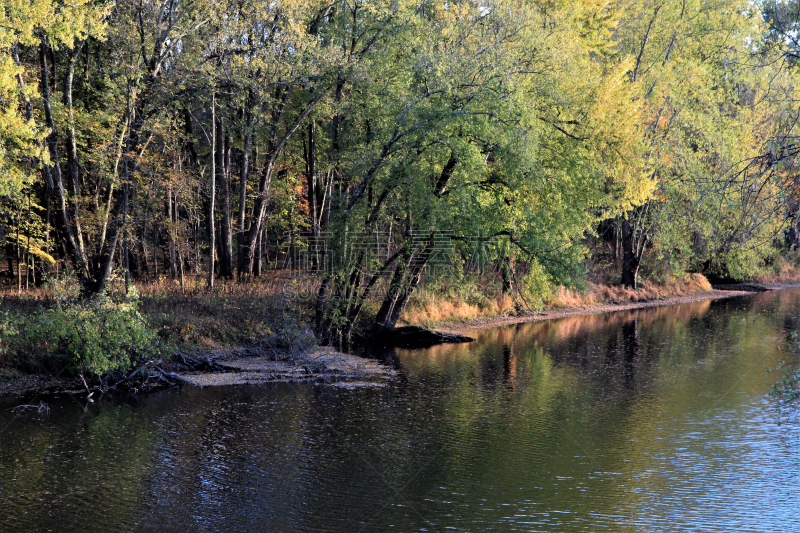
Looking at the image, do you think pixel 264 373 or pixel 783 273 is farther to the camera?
pixel 783 273

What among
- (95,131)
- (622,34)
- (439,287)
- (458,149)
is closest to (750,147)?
(622,34)

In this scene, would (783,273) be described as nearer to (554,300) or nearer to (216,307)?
(554,300)

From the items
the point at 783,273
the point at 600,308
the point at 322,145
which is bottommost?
the point at 600,308

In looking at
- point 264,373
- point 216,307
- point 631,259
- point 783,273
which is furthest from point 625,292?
point 264,373

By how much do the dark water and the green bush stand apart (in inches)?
45.6

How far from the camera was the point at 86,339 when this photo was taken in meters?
16.5

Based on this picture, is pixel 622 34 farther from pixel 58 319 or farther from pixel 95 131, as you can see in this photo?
pixel 58 319

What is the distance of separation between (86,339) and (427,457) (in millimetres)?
9123

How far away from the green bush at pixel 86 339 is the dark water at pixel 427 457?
116 centimetres

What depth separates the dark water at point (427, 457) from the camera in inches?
405

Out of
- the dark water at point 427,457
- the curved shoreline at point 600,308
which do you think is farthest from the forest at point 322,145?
the dark water at point 427,457

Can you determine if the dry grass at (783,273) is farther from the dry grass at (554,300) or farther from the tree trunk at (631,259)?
the tree trunk at (631,259)

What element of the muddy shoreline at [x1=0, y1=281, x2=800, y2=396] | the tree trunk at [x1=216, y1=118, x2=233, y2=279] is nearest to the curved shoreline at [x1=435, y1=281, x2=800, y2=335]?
the muddy shoreline at [x1=0, y1=281, x2=800, y2=396]

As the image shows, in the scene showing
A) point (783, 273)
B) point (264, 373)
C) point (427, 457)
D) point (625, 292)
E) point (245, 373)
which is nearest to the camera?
point (427, 457)
